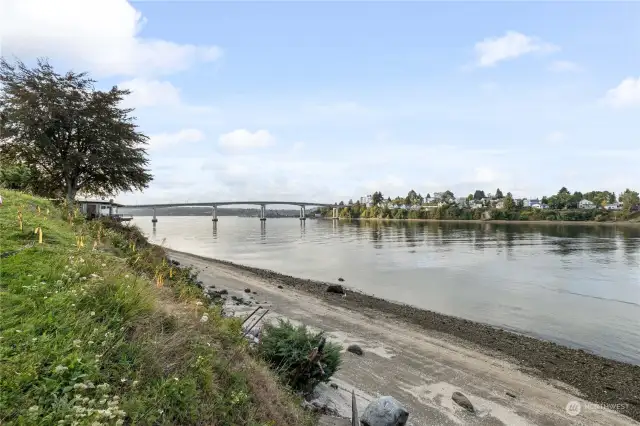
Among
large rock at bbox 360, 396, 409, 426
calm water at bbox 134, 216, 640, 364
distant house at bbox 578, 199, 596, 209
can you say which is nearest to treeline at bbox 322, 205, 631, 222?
distant house at bbox 578, 199, 596, 209

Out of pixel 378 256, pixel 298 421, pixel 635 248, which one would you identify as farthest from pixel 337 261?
pixel 635 248

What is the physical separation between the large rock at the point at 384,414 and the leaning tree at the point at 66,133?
25.0m

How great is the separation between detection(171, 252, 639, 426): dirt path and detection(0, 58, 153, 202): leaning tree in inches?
638

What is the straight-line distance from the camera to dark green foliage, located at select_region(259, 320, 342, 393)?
27.3 ft

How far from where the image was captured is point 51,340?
4.36 m

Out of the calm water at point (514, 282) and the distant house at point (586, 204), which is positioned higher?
the distant house at point (586, 204)

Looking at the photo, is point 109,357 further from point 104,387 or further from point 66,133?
point 66,133

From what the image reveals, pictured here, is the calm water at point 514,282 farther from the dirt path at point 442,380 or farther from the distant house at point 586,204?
the distant house at point 586,204

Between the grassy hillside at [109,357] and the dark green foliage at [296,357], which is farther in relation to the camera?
the dark green foliage at [296,357]

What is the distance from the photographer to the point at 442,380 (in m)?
11.9

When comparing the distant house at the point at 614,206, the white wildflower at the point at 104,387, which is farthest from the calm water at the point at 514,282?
the distant house at the point at 614,206

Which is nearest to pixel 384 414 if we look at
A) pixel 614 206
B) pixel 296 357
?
pixel 296 357

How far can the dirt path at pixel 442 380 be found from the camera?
10016mm

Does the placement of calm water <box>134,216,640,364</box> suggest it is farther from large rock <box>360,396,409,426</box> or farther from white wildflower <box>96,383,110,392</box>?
white wildflower <box>96,383,110,392</box>
